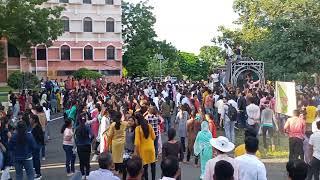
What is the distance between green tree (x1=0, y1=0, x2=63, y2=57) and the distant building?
23116mm

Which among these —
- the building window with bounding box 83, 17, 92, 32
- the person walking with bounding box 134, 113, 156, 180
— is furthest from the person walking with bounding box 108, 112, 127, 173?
the building window with bounding box 83, 17, 92, 32

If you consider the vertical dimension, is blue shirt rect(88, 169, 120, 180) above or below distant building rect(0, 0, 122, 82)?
below

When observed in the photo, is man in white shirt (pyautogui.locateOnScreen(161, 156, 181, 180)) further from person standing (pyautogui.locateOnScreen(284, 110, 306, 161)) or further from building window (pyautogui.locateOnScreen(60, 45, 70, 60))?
building window (pyautogui.locateOnScreen(60, 45, 70, 60))

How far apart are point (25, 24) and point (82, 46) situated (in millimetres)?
26637

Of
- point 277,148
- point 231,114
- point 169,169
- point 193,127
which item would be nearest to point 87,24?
point 231,114

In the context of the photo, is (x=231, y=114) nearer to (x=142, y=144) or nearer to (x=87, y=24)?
(x=142, y=144)

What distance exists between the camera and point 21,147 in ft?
Answer: 36.8

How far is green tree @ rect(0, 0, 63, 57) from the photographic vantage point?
33.1m

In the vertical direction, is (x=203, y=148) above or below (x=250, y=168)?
below

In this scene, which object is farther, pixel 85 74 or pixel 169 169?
pixel 85 74

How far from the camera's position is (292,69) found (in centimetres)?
2564

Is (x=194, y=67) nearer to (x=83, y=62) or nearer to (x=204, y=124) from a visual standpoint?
(x=83, y=62)

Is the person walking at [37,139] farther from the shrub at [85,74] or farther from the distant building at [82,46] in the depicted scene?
the distant building at [82,46]

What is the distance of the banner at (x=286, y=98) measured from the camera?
49.8ft
